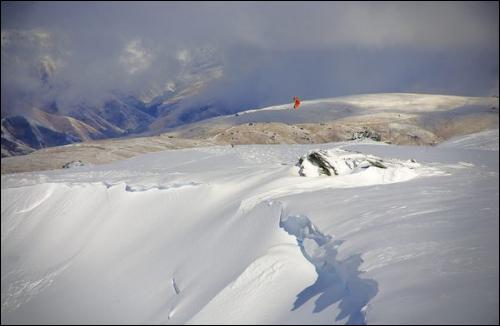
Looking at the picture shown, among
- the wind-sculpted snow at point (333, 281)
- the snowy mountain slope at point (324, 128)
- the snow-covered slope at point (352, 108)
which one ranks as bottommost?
the wind-sculpted snow at point (333, 281)

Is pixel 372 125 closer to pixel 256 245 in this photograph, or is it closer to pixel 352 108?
pixel 352 108

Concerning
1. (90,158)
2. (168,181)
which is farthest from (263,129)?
(168,181)

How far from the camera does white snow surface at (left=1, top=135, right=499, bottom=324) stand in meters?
5.75

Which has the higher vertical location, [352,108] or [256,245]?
[352,108]

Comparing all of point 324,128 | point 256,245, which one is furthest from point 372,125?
point 256,245

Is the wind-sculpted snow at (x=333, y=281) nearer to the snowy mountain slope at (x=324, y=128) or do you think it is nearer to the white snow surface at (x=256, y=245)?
the white snow surface at (x=256, y=245)

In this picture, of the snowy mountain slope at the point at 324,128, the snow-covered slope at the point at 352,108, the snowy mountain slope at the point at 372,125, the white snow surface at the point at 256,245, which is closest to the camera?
the white snow surface at the point at 256,245

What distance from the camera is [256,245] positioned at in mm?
8992

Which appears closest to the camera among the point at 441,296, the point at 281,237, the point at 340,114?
the point at 441,296

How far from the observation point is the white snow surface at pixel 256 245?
5.75 meters

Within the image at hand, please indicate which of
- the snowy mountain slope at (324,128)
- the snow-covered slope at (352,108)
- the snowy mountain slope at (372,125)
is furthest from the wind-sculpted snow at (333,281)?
the snow-covered slope at (352,108)

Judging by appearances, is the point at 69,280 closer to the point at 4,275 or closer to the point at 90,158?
the point at 4,275

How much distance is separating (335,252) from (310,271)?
1.80ft

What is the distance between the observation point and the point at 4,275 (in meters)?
12.3
